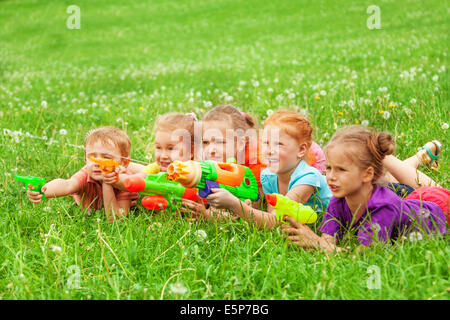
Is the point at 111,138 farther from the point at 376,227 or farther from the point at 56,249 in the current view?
the point at 376,227

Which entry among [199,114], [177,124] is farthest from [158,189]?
[199,114]

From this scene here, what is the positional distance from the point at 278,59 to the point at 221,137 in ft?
28.9

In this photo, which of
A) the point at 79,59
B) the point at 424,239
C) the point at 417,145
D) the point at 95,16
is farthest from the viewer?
the point at 95,16

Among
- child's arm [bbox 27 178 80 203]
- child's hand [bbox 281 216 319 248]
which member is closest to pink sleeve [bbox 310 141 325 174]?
child's hand [bbox 281 216 319 248]

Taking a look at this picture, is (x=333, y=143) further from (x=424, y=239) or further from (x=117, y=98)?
(x=117, y=98)

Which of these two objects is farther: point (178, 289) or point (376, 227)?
point (376, 227)

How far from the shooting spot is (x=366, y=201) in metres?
3.56

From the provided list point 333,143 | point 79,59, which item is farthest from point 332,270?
point 79,59

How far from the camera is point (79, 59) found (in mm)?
17469

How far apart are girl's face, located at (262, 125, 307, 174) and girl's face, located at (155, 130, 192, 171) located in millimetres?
875

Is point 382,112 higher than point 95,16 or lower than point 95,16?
lower

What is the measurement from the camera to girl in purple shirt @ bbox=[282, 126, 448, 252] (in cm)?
338

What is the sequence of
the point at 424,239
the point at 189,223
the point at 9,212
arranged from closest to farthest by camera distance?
the point at 424,239 < the point at 189,223 < the point at 9,212

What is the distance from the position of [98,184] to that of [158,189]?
0.98 m
